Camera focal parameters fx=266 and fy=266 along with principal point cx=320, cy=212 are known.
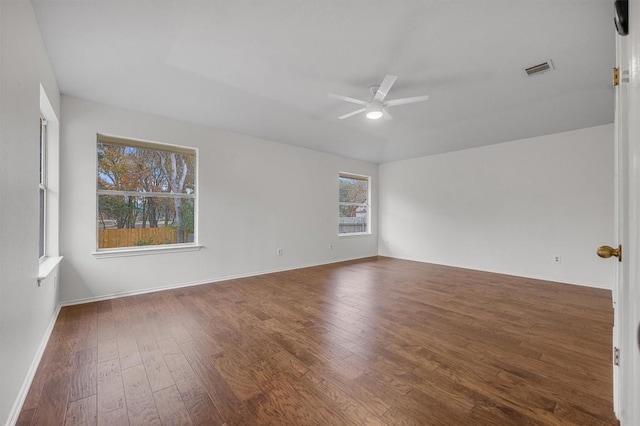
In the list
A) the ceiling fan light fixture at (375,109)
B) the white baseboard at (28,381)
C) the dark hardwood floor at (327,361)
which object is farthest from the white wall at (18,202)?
the ceiling fan light fixture at (375,109)

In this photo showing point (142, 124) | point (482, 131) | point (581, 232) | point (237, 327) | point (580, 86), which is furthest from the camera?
point (482, 131)

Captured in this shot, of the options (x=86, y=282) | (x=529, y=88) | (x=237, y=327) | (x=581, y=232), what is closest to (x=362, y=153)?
(x=529, y=88)

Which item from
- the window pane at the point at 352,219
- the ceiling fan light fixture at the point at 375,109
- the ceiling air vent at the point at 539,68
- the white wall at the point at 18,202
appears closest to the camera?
the white wall at the point at 18,202

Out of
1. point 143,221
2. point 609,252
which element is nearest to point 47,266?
point 143,221

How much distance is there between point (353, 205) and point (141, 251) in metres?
4.51

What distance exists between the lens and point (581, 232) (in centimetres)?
424

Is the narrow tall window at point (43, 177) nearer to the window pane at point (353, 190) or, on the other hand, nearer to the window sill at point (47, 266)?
the window sill at point (47, 266)

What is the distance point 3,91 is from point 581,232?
6.52 m

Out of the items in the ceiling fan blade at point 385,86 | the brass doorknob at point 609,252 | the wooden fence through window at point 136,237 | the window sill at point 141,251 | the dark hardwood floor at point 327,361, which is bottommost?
the dark hardwood floor at point 327,361

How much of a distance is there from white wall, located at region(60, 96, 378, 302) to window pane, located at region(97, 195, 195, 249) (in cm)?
17

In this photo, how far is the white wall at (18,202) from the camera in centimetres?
137

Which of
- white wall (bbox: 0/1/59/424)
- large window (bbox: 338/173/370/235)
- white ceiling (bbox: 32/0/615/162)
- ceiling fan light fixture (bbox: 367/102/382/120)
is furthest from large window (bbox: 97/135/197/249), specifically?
large window (bbox: 338/173/370/235)

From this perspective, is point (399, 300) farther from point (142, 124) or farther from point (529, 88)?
point (142, 124)

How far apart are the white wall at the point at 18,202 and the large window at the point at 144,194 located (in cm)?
151
